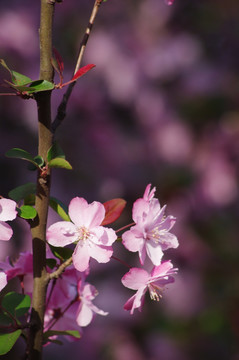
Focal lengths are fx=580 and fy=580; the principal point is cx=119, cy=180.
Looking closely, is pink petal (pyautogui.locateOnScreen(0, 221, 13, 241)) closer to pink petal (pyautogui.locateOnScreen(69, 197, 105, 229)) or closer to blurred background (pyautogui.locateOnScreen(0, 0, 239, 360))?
pink petal (pyautogui.locateOnScreen(69, 197, 105, 229))

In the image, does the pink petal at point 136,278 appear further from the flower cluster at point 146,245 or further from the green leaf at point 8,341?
the green leaf at point 8,341

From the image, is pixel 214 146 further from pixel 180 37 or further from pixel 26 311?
pixel 26 311

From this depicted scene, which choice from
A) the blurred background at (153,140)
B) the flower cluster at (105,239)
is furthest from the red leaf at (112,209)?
the blurred background at (153,140)

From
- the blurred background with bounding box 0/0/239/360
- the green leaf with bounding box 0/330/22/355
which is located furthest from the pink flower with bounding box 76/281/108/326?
the blurred background with bounding box 0/0/239/360

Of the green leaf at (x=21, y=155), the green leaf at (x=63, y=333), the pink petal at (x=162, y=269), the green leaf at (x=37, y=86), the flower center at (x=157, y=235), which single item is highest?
the green leaf at (x=37, y=86)

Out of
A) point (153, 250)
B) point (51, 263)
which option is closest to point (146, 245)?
point (153, 250)

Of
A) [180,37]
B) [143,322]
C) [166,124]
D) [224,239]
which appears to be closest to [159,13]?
[180,37]
